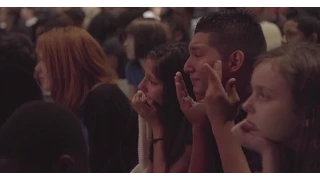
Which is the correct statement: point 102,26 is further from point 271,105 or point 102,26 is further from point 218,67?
point 271,105

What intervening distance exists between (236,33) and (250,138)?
0.36 metres

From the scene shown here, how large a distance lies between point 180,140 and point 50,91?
0.53 metres

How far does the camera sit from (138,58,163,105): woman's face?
10.1 ft

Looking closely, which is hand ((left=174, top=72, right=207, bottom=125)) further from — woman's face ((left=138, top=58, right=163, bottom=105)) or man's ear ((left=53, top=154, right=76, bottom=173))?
man's ear ((left=53, top=154, right=76, bottom=173))

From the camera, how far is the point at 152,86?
3.09 m

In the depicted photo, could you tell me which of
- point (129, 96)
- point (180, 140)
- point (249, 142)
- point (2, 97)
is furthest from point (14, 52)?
point (249, 142)

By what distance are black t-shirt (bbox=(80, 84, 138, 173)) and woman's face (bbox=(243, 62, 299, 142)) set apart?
49cm

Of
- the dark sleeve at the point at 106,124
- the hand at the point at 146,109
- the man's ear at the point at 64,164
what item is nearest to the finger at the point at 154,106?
the hand at the point at 146,109

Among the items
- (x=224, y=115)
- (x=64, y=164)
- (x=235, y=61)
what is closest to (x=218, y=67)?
(x=235, y=61)

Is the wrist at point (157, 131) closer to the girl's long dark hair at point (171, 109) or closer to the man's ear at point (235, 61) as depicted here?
the girl's long dark hair at point (171, 109)

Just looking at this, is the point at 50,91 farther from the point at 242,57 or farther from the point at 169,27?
the point at 242,57

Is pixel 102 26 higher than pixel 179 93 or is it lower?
higher

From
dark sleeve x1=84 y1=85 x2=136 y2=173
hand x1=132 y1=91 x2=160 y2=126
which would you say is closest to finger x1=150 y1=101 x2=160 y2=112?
hand x1=132 y1=91 x2=160 y2=126
